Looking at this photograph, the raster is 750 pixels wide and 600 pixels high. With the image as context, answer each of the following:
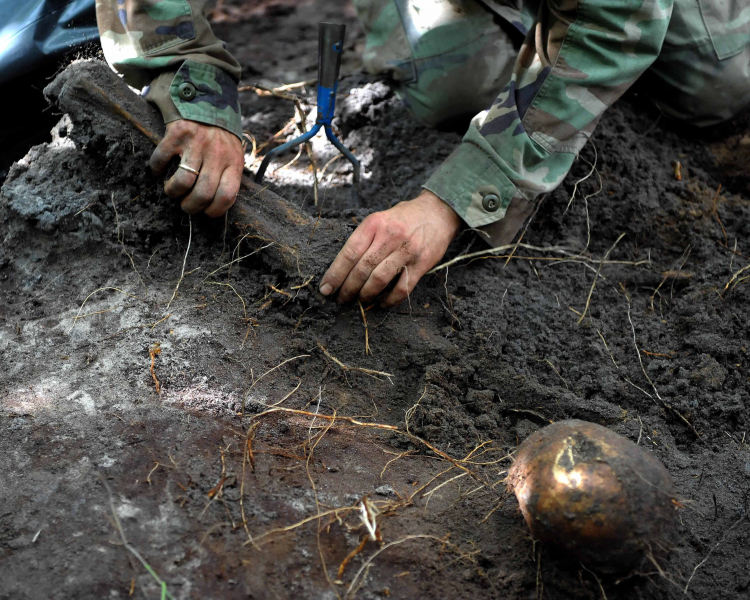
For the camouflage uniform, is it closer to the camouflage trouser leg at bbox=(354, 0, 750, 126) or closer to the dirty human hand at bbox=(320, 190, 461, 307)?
the camouflage trouser leg at bbox=(354, 0, 750, 126)

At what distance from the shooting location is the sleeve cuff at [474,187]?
1.99 metres

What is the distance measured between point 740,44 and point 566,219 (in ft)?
3.35

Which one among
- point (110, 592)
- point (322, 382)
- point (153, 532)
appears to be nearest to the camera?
point (110, 592)

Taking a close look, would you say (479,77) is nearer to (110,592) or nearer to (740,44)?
(740,44)

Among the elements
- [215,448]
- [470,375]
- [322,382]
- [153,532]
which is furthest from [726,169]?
[153,532]

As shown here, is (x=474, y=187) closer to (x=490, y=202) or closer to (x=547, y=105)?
(x=490, y=202)

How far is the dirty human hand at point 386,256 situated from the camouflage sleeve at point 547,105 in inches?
6.6

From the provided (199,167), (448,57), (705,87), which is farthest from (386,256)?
(705,87)

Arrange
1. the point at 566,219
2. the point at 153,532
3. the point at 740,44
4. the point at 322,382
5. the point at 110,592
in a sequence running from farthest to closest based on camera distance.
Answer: the point at 740,44 → the point at 566,219 → the point at 322,382 → the point at 153,532 → the point at 110,592

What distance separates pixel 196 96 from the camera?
197 centimetres

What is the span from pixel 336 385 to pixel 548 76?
1.15 meters

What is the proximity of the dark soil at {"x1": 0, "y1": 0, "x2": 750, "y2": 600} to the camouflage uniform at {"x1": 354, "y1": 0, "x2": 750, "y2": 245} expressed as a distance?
22 cm

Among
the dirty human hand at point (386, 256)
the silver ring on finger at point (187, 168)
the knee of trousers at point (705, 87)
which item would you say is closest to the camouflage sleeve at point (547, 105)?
the dirty human hand at point (386, 256)

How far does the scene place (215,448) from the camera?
1438 mm
